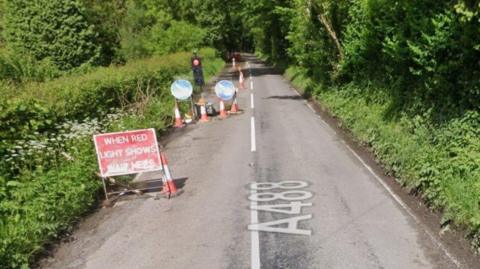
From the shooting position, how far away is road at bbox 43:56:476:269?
287 inches

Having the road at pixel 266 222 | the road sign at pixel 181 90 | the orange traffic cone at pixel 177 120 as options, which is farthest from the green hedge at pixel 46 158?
the road sign at pixel 181 90

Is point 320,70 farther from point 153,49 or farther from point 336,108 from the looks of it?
point 153,49

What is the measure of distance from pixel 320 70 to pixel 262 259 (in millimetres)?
19031

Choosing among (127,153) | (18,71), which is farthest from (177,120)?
(127,153)

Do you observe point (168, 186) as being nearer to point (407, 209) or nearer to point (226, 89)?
point (407, 209)

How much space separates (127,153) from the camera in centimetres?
1085

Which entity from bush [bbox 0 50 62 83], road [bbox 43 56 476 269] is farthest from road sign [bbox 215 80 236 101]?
road [bbox 43 56 476 269]

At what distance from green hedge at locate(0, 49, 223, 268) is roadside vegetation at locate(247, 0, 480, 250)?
6.62 meters

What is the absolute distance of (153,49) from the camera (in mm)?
45094

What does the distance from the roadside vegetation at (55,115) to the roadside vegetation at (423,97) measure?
6678mm

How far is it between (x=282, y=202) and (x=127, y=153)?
358 centimetres

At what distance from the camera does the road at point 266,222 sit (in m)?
7.30

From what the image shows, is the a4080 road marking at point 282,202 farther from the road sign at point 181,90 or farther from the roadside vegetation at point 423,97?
the road sign at point 181,90

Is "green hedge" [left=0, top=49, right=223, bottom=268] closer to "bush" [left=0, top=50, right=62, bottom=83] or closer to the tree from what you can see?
"bush" [left=0, top=50, right=62, bottom=83]
